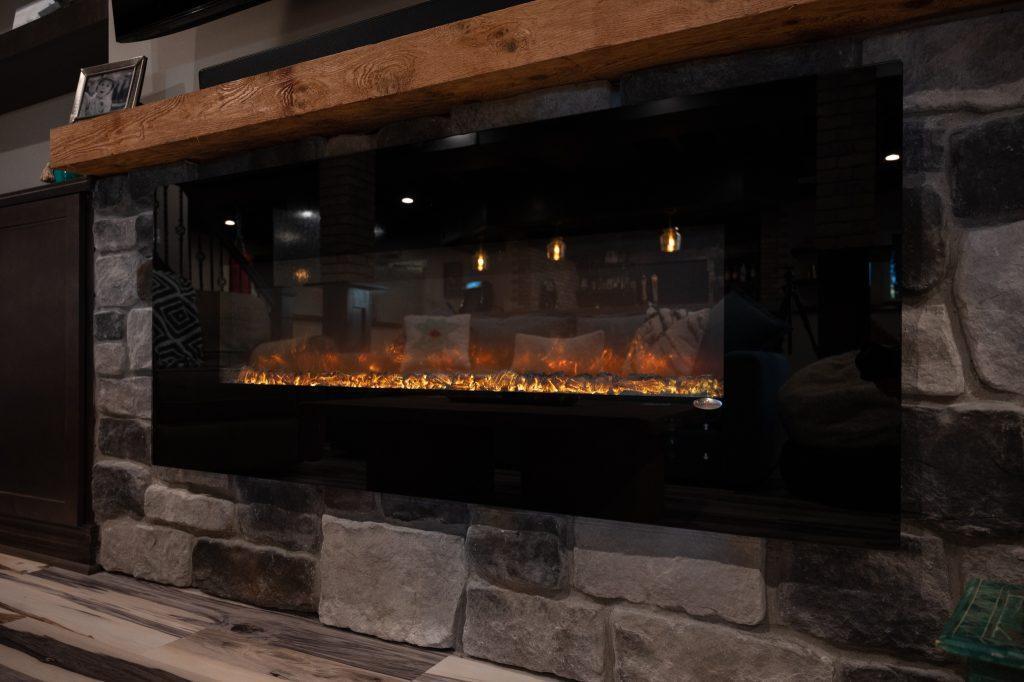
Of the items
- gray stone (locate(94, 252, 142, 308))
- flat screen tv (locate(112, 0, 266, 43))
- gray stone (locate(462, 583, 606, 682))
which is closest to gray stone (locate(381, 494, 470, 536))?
gray stone (locate(462, 583, 606, 682))

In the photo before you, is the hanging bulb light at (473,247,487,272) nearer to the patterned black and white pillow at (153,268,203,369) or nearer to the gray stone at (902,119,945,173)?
the gray stone at (902,119,945,173)

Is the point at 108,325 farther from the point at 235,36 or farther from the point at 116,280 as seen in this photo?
the point at 235,36

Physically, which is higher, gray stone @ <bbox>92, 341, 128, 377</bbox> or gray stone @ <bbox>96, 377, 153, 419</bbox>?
gray stone @ <bbox>92, 341, 128, 377</bbox>

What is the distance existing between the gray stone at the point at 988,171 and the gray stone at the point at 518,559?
3.56 ft

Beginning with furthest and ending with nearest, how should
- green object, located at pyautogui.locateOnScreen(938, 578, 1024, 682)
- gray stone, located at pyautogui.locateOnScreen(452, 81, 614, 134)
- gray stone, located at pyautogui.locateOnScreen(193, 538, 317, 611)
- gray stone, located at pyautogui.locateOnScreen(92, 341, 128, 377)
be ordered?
gray stone, located at pyautogui.locateOnScreen(92, 341, 128, 377) < gray stone, located at pyautogui.locateOnScreen(193, 538, 317, 611) < gray stone, located at pyautogui.locateOnScreen(452, 81, 614, 134) < green object, located at pyautogui.locateOnScreen(938, 578, 1024, 682)

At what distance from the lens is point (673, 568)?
1445mm

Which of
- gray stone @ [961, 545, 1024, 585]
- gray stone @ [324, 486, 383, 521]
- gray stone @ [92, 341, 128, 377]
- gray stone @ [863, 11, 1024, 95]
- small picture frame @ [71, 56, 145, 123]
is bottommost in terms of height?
gray stone @ [324, 486, 383, 521]

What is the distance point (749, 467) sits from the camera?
133 centimetres

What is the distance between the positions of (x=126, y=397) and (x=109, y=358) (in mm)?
160

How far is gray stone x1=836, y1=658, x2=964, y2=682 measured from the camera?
1.20 metres

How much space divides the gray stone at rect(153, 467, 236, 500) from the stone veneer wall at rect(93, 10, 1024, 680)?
0.06 ft

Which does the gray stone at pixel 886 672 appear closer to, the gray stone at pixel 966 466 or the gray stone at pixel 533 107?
the gray stone at pixel 966 466

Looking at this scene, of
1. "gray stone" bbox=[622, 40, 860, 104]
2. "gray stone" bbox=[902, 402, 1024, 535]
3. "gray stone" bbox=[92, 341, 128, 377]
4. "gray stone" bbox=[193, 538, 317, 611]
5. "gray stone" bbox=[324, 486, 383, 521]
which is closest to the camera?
"gray stone" bbox=[902, 402, 1024, 535]

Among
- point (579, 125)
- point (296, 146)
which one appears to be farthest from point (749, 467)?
point (296, 146)
